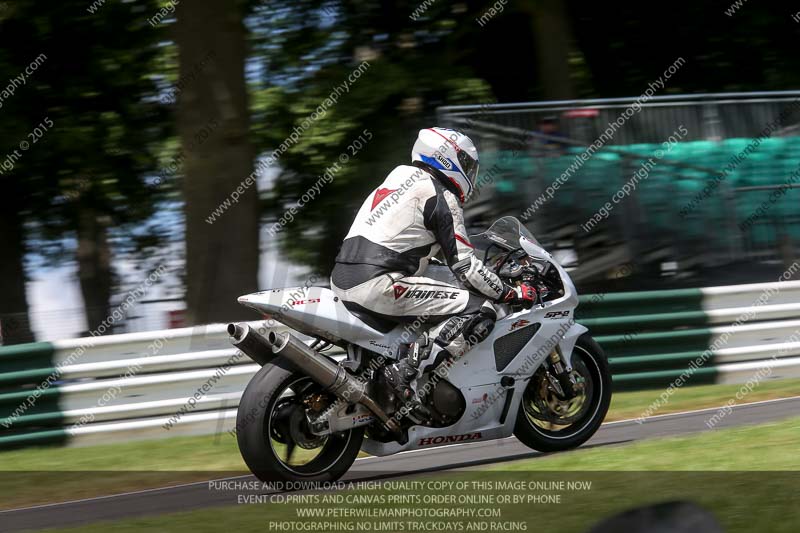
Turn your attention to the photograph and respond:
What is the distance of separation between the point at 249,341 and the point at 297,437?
627mm

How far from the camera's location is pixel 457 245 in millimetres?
7117

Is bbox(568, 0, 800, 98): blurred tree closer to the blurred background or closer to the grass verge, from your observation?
the blurred background

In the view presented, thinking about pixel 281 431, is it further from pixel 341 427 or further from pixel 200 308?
pixel 200 308

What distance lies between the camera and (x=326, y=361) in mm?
6656

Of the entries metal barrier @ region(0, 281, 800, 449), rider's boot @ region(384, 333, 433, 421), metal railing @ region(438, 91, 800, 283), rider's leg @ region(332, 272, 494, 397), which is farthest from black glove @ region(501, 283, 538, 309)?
metal railing @ region(438, 91, 800, 283)

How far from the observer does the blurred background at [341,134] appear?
11.4 meters

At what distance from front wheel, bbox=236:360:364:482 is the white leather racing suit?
618 mm

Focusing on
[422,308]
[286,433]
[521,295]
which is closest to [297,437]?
[286,433]

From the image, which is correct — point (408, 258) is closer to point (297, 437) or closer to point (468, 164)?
point (468, 164)

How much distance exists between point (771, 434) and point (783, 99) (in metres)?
5.59

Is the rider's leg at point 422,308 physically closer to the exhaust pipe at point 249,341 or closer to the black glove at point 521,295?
the black glove at point 521,295

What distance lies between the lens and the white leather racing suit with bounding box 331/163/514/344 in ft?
22.9

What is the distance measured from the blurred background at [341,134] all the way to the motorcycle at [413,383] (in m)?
3.38

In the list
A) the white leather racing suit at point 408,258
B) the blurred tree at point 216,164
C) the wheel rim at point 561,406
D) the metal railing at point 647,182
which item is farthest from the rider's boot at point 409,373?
the blurred tree at point 216,164
